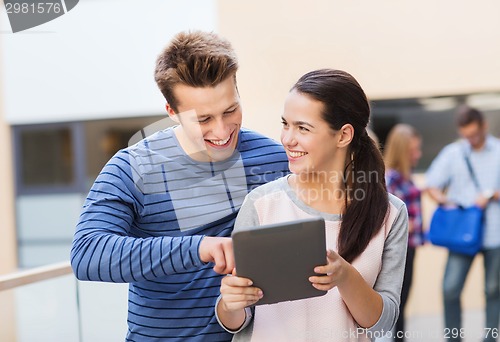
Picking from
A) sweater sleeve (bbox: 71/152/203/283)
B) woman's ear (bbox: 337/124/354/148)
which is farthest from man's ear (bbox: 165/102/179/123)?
woman's ear (bbox: 337/124/354/148)

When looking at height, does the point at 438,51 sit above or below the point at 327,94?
above

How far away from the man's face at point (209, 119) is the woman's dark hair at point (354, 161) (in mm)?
115

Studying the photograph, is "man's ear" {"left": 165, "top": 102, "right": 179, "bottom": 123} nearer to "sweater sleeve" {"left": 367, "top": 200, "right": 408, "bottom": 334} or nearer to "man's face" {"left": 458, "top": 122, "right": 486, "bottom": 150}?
"sweater sleeve" {"left": 367, "top": 200, "right": 408, "bottom": 334}

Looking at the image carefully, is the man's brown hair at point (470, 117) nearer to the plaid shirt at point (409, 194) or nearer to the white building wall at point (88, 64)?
the plaid shirt at point (409, 194)

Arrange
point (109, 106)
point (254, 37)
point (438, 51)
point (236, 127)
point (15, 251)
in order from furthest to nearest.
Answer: point (15, 251) < point (109, 106) < point (438, 51) < point (254, 37) < point (236, 127)

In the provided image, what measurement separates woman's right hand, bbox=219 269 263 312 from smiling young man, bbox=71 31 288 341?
0.37 ft

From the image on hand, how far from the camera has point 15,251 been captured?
16.4 feet

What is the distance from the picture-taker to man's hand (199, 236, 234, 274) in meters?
1.02

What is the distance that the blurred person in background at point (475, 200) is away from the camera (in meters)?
2.90


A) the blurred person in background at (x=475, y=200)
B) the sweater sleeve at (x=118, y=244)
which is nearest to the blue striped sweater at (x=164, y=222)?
the sweater sleeve at (x=118, y=244)

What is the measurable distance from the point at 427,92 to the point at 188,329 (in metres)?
2.95

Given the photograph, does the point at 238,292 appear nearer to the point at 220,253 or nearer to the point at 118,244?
the point at 220,253

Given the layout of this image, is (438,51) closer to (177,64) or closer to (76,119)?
(76,119)

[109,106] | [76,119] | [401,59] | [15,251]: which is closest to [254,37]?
[401,59]
